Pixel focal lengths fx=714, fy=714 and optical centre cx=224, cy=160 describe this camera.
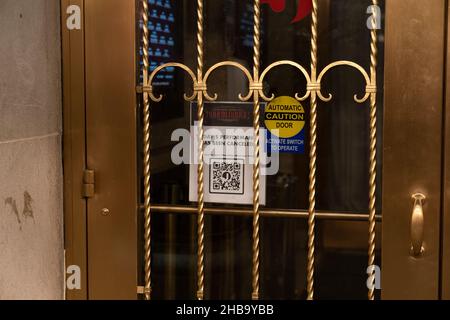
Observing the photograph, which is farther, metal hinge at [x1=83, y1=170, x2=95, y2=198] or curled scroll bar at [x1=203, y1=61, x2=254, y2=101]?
metal hinge at [x1=83, y1=170, x2=95, y2=198]

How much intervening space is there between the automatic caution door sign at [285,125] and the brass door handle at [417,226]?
440mm

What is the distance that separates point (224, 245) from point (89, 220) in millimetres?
529

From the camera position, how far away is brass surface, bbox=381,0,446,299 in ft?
7.97

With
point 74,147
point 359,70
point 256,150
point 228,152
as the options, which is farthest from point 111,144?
point 359,70

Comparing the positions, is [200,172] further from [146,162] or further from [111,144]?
[111,144]

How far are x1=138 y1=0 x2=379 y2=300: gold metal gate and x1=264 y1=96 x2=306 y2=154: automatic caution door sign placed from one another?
3cm

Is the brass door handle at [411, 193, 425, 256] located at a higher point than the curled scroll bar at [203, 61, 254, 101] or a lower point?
lower

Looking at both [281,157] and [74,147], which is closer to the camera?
[281,157]

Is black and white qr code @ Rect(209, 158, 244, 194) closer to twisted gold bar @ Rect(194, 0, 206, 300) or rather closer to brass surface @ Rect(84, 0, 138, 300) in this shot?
twisted gold bar @ Rect(194, 0, 206, 300)

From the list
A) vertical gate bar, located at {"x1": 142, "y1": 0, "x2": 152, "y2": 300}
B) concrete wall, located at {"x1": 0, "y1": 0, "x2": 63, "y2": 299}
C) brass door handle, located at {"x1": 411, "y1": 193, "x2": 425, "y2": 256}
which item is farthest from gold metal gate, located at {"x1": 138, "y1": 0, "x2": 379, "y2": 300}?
concrete wall, located at {"x1": 0, "y1": 0, "x2": 63, "y2": 299}

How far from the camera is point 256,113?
8.50 feet

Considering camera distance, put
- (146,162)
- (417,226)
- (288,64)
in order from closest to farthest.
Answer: (417,226) → (288,64) → (146,162)

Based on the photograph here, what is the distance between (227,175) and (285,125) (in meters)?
0.28

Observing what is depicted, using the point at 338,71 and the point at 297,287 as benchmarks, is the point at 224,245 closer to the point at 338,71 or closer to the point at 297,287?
the point at 297,287
